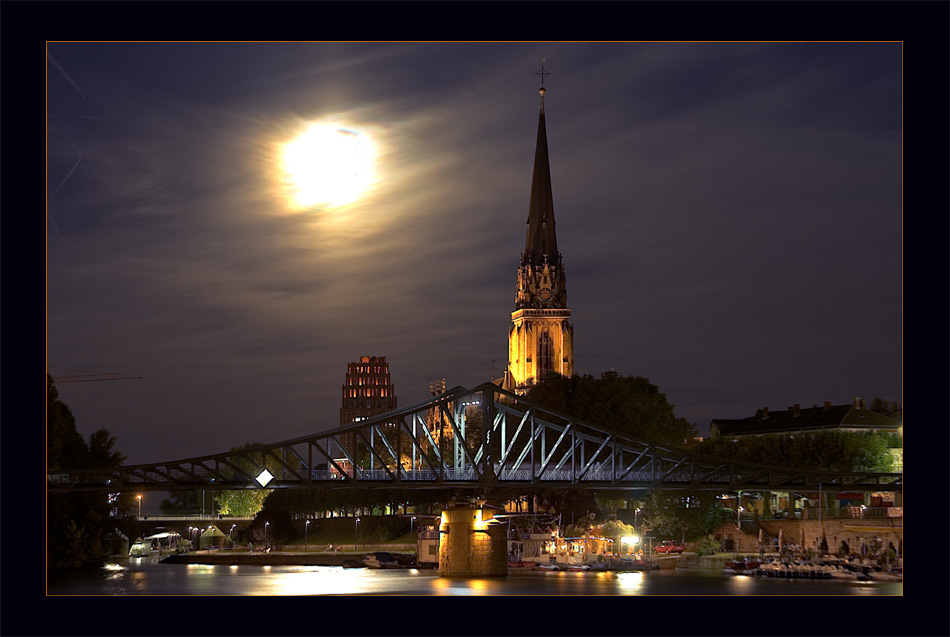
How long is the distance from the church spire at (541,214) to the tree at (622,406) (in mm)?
74669

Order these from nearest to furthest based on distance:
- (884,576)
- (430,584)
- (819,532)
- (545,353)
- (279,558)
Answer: (430,584) → (884,576) → (819,532) → (279,558) → (545,353)

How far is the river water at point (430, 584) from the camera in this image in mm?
72375

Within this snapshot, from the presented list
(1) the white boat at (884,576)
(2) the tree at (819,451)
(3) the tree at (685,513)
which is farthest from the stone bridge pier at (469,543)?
(2) the tree at (819,451)

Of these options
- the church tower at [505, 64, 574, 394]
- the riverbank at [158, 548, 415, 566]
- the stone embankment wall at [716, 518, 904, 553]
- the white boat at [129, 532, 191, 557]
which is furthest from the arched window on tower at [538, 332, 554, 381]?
the stone embankment wall at [716, 518, 904, 553]

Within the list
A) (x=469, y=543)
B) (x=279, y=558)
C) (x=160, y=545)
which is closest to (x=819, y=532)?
(x=469, y=543)

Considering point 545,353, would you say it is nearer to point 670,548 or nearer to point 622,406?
point 622,406

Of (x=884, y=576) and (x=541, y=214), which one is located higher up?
(x=541, y=214)

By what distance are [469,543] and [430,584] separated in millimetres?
3804

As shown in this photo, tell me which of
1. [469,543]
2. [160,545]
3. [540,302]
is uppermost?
[540,302]

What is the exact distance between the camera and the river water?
2849 inches

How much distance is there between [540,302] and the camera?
18562 centimetres

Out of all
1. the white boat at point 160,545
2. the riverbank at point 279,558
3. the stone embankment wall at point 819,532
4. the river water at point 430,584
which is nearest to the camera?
the river water at point 430,584

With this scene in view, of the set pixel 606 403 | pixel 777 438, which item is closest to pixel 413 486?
pixel 606 403

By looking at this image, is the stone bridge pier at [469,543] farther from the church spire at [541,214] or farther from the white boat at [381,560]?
the church spire at [541,214]
